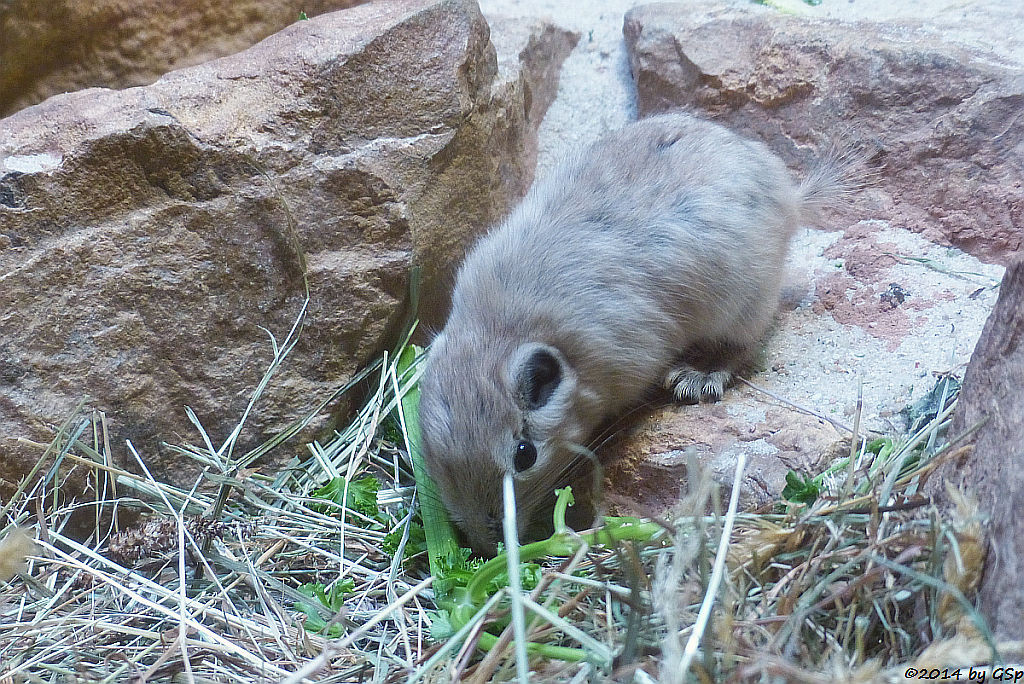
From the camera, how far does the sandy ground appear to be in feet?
12.4

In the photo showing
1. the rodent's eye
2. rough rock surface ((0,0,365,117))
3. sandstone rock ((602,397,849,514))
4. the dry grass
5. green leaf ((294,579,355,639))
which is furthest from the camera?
rough rock surface ((0,0,365,117))

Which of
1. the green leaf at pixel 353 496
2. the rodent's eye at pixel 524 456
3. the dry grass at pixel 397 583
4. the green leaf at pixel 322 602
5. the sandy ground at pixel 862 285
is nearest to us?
the dry grass at pixel 397 583

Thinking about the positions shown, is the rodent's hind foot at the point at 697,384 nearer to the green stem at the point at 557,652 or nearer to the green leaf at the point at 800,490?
the green leaf at the point at 800,490

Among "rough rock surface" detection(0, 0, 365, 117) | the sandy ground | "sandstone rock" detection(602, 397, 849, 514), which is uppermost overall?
"rough rock surface" detection(0, 0, 365, 117)

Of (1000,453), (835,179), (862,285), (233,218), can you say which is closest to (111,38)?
(233,218)

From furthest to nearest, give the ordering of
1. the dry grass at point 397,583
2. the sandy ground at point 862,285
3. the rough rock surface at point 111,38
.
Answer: the rough rock surface at point 111,38 < the sandy ground at point 862,285 < the dry grass at point 397,583

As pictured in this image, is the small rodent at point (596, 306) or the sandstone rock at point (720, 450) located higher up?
the small rodent at point (596, 306)

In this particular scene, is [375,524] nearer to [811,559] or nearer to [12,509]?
[12,509]

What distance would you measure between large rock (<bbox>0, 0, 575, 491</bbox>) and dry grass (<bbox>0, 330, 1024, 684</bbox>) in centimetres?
18

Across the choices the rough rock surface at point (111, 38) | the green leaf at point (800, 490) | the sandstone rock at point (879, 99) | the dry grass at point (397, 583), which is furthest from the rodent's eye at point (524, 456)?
the rough rock surface at point (111, 38)

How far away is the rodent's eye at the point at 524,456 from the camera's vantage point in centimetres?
357

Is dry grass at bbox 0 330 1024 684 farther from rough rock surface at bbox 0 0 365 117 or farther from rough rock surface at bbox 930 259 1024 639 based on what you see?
rough rock surface at bbox 0 0 365 117

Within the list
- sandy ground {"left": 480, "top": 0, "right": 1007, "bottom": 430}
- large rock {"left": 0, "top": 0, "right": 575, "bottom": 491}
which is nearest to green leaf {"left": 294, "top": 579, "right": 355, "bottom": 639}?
large rock {"left": 0, "top": 0, "right": 575, "bottom": 491}

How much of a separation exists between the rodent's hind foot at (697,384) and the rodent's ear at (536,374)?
2.11 feet
